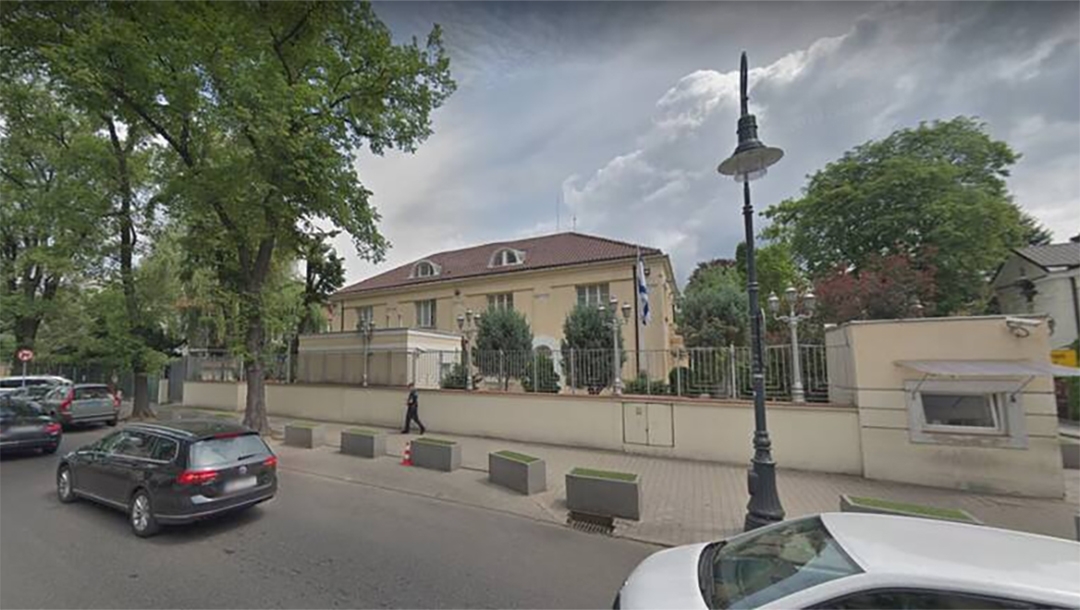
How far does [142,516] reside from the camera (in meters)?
6.18

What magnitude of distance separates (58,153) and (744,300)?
94.3ft

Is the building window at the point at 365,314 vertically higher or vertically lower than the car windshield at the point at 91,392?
higher

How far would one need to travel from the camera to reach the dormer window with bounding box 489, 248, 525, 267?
27.1m

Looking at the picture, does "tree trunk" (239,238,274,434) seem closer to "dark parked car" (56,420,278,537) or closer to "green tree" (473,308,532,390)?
"green tree" (473,308,532,390)

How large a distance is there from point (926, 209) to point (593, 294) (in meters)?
17.5

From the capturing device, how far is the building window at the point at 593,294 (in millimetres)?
23719

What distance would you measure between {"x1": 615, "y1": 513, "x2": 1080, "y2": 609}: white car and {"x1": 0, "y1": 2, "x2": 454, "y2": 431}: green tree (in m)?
13.6

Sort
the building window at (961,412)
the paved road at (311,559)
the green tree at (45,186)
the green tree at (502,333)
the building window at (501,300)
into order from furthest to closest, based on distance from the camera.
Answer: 1. the building window at (501,300)
2. the green tree at (502,333)
3. the green tree at (45,186)
4. the building window at (961,412)
5. the paved road at (311,559)

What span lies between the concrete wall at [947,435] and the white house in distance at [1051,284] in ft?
72.5

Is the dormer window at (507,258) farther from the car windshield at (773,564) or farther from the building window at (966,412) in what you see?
the car windshield at (773,564)

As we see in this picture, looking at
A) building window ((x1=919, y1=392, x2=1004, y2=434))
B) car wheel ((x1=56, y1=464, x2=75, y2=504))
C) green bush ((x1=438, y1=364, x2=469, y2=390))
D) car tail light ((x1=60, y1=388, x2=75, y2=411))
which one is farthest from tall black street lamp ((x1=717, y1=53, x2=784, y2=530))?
car tail light ((x1=60, y1=388, x2=75, y2=411))

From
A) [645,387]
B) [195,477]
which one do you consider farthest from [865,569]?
[645,387]

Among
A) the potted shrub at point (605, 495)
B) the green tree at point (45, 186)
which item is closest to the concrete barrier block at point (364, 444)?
the potted shrub at point (605, 495)

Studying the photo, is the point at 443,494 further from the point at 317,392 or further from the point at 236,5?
the point at 236,5
